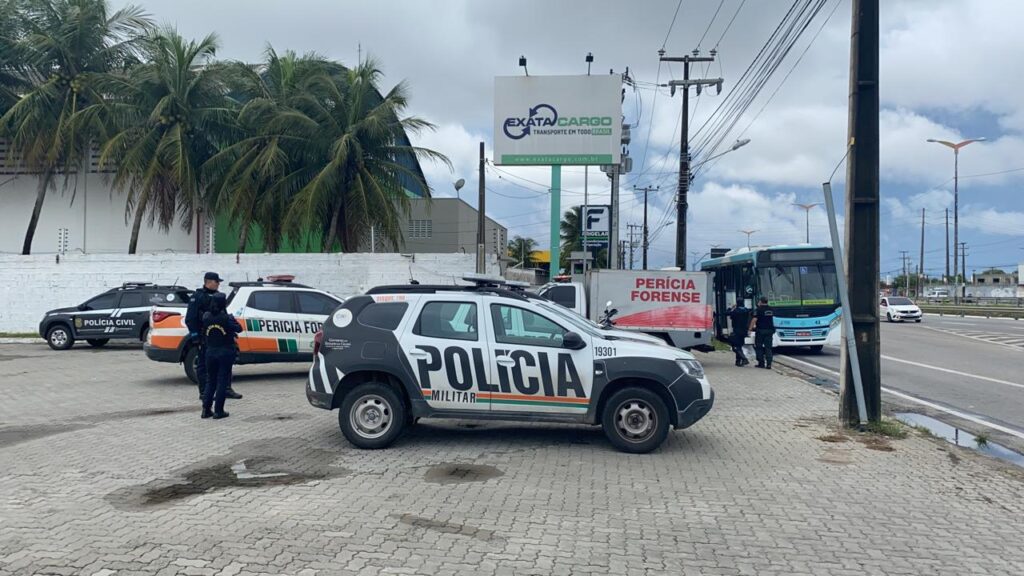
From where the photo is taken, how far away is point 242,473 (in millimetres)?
6957

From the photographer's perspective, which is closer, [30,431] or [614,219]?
[30,431]

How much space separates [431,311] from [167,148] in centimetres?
2220

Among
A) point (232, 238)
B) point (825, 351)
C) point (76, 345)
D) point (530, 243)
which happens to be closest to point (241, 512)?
point (76, 345)

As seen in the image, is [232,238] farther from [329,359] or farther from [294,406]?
[329,359]

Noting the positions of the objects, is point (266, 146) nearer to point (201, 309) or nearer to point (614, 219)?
point (614, 219)

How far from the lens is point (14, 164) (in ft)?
98.6

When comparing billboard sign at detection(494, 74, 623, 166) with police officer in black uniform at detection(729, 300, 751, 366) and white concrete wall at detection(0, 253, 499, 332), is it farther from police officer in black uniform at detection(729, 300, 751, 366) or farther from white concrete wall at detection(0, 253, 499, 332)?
police officer in black uniform at detection(729, 300, 751, 366)

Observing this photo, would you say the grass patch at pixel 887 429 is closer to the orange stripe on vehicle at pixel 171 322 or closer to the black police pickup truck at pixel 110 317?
the orange stripe on vehicle at pixel 171 322

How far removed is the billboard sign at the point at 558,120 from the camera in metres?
25.8

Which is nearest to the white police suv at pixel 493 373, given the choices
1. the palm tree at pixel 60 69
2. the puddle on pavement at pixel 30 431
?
the puddle on pavement at pixel 30 431

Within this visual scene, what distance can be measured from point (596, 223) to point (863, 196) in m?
20.6

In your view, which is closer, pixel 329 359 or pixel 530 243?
pixel 329 359

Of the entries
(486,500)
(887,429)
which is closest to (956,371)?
(887,429)

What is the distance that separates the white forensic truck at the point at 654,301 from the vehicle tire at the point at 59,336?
12.8m
